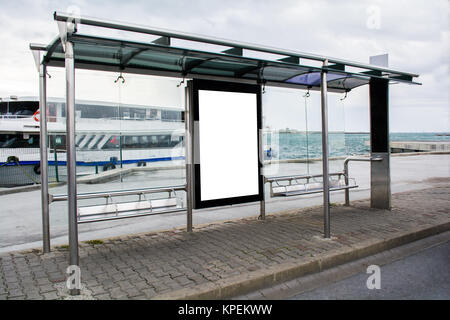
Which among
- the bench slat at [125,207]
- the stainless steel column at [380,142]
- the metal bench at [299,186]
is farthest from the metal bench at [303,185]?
the bench slat at [125,207]

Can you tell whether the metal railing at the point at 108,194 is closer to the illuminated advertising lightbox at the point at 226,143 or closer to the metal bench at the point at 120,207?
the metal bench at the point at 120,207

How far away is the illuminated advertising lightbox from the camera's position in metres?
5.62

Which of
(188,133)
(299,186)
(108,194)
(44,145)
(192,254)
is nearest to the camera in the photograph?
(192,254)

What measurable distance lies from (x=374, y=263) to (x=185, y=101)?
3279mm

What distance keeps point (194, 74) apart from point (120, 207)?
7.60 ft

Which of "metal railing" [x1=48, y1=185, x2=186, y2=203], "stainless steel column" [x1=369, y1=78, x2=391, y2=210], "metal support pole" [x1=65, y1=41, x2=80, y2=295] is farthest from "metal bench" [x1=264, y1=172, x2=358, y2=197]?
"metal support pole" [x1=65, y1=41, x2=80, y2=295]

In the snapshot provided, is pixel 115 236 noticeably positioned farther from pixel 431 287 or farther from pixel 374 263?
pixel 431 287

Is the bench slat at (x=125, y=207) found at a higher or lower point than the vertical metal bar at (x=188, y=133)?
lower

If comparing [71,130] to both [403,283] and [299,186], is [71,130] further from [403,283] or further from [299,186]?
[299,186]

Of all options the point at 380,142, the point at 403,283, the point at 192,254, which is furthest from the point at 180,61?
the point at 380,142

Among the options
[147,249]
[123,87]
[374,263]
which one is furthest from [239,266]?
[123,87]

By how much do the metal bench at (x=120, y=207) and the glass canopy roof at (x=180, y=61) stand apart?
1.70 meters

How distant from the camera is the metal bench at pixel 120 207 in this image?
193 inches

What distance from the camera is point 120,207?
5.20m
